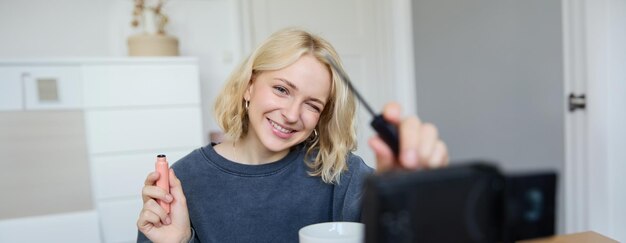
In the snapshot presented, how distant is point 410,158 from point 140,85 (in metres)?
2.14

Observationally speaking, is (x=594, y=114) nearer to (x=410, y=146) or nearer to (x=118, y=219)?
(x=410, y=146)

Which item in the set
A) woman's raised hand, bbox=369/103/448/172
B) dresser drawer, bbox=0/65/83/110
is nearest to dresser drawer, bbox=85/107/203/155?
dresser drawer, bbox=0/65/83/110

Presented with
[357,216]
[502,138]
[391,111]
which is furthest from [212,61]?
[391,111]

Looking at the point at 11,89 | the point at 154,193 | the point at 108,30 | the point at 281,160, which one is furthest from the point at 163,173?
the point at 108,30

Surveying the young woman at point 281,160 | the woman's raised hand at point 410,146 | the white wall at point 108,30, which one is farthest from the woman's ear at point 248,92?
the white wall at point 108,30

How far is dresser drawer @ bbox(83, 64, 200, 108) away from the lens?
215 centimetres

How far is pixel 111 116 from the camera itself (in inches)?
86.4

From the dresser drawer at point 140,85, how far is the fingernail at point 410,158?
212 centimetres

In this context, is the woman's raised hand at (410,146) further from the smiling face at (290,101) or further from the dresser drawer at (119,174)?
the dresser drawer at (119,174)

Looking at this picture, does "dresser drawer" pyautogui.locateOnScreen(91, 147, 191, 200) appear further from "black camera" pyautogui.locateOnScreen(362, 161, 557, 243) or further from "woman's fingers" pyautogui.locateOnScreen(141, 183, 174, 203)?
"black camera" pyautogui.locateOnScreen(362, 161, 557, 243)

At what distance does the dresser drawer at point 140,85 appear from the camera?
2154 mm

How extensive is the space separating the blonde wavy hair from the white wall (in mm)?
1758

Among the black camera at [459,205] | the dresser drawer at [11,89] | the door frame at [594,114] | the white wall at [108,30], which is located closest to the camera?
the black camera at [459,205]

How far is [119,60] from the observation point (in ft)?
7.11
